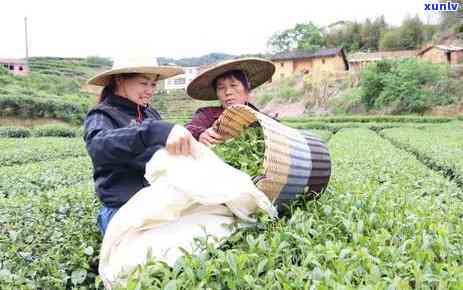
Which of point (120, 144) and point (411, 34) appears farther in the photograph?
point (411, 34)

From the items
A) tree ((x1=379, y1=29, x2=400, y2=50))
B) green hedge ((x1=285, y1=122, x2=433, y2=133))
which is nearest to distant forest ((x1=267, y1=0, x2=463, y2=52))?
tree ((x1=379, y1=29, x2=400, y2=50))

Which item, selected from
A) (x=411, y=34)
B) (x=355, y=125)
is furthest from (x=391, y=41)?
(x=355, y=125)

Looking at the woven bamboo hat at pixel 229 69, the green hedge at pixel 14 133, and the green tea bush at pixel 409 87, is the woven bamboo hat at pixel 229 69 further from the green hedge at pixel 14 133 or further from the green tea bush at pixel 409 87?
the green tea bush at pixel 409 87

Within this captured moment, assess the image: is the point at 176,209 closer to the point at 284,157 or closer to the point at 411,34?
the point at 284,157

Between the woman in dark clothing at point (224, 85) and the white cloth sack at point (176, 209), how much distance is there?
838 millimetres

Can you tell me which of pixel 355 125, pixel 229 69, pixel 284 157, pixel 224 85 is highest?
pixel 229 69

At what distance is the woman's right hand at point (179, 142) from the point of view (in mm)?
2137

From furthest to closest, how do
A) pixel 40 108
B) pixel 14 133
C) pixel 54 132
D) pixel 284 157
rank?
pixel 40 108
pixel 54 132
pixel 14 133
pixel 284 157

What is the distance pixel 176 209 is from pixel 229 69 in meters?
1.33

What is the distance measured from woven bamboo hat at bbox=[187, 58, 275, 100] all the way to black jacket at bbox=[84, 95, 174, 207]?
0.50m

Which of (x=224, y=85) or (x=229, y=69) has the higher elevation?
(x=229, y=69)

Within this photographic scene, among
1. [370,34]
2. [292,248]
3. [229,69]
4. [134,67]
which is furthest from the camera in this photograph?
[370,34]

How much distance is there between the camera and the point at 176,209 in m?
2.09

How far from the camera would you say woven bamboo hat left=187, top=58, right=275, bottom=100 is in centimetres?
307
